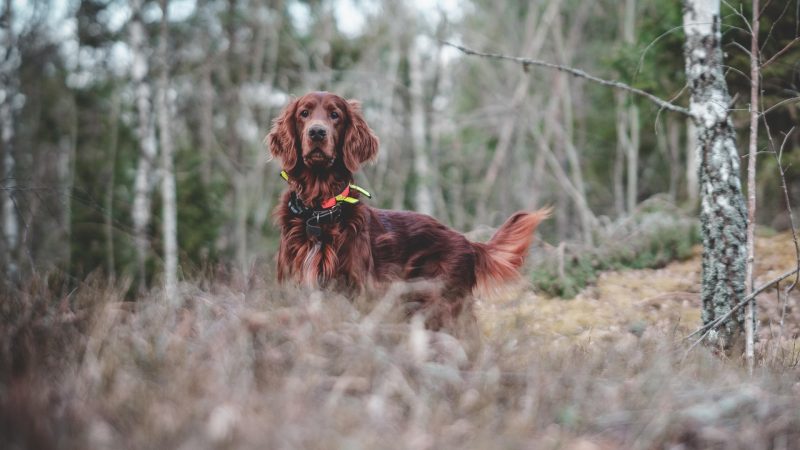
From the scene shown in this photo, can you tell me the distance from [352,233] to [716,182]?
215cm

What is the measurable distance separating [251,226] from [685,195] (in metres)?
10.6

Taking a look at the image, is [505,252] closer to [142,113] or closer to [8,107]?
[142,113]

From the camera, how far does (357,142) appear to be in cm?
417

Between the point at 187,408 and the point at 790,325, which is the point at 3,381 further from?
the point at 790,325

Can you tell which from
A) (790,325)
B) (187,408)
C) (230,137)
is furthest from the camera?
(230,137)

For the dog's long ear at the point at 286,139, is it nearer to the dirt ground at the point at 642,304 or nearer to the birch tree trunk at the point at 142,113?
the dirt ground at the point at 642,304

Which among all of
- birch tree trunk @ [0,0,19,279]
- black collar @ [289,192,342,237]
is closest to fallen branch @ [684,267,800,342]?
black collar @ [289,192,342,237]

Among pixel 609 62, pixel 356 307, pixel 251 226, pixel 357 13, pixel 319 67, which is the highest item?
pixel 357 13

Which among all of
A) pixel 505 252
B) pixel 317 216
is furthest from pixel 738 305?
pixel 317 216

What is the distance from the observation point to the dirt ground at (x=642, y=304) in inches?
183

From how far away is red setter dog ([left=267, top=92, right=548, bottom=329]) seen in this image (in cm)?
361

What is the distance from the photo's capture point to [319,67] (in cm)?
1440

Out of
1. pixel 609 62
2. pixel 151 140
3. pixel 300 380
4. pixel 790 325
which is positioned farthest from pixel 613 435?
pixel 151 140

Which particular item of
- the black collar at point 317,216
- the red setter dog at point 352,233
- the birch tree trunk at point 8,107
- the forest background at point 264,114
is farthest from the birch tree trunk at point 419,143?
the black collar at point 317,216
